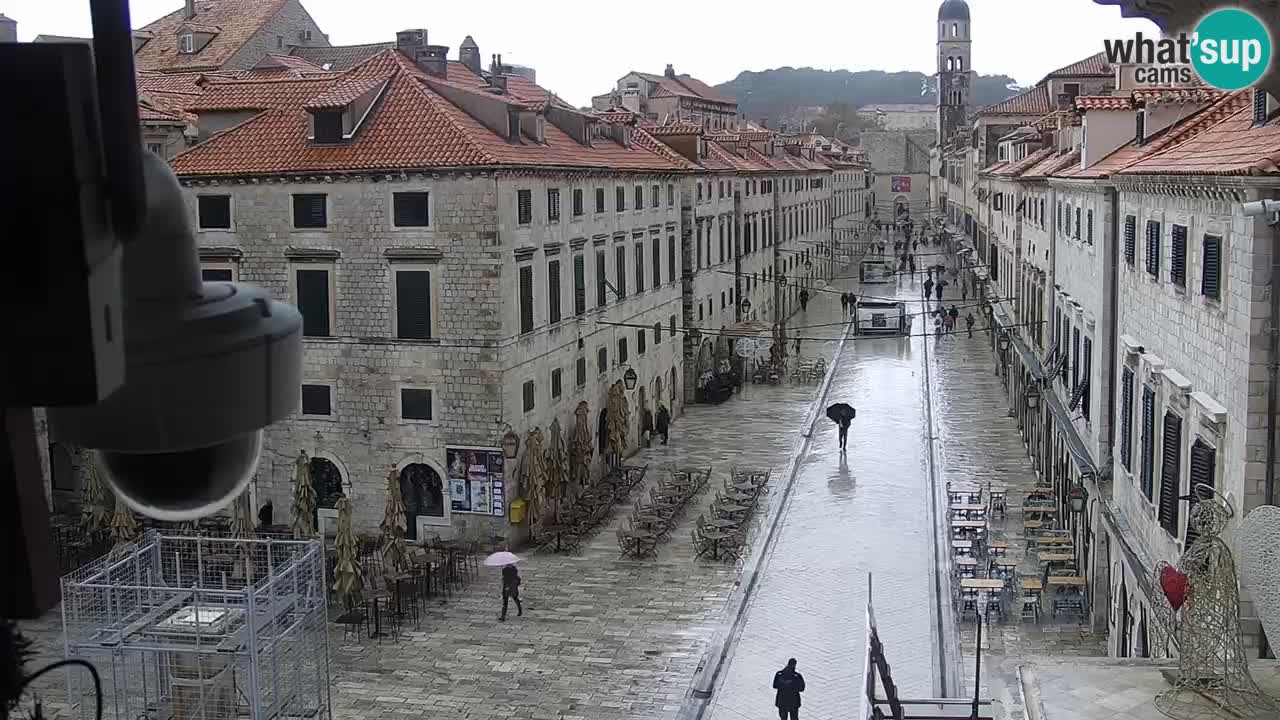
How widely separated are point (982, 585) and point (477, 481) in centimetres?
1050

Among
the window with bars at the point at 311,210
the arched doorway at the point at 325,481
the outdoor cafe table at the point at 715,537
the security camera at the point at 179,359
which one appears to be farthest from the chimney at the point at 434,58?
the security camera at the point at 179,359

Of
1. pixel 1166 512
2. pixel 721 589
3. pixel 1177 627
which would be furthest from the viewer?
pixel 721 589

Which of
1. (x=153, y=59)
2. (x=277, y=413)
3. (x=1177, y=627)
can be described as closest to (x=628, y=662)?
(x=1177, y=627)

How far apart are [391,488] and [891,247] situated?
335 ft

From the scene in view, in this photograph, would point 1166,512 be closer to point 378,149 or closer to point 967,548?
point 967,548

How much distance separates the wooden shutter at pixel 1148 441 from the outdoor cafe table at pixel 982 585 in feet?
18.5

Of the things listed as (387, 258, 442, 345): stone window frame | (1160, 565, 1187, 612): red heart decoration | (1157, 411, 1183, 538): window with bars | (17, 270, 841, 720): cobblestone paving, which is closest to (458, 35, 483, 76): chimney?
(387, 258, 442, 345): stone window frame

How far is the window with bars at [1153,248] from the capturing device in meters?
17.1

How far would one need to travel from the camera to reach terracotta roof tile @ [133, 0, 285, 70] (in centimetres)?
5331

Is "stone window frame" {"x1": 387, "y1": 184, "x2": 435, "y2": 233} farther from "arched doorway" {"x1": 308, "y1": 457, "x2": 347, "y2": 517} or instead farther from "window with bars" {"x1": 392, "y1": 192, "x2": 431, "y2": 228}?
"arched doorway" {"x1": 308, "y1": 457, "x2": 347, "y2": 517}

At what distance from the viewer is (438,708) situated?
61.8 ft

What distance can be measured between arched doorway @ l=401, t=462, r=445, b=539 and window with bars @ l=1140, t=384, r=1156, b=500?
1511cm

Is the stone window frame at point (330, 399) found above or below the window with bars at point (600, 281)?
below

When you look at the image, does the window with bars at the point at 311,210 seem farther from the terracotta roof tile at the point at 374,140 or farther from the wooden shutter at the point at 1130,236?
the wooden shutter at the point at 1130,236
